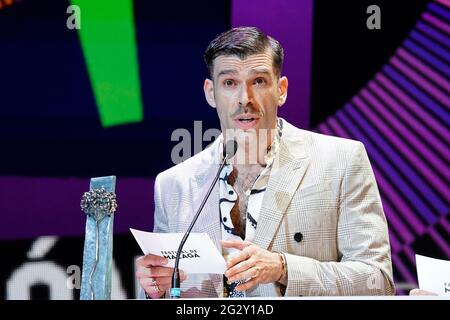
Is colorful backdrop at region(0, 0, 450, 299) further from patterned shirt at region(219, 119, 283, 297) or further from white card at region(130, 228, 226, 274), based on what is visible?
white card at region(130, 228, 226, 274)

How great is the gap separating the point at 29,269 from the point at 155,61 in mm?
1078

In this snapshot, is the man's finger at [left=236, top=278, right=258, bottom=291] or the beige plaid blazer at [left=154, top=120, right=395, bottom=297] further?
the beige plaid blazer at [left=154, top=120, right=395, bottom=297]

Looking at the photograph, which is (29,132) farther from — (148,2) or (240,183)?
(240,183)

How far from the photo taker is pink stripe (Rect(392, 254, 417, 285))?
3.43 meters

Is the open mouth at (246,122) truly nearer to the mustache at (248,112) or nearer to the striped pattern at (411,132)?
the mustache at (248,112)

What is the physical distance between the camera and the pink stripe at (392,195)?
3.42 m

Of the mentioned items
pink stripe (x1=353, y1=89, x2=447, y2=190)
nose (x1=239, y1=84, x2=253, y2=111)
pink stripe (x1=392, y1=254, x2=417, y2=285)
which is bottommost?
pink stripe (x1=392, y1=254, x2=417, y2=285)

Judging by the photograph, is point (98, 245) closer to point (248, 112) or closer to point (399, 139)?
point (248, 112)

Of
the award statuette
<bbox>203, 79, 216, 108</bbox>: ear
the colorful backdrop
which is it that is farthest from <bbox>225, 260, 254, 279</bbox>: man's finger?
the colorful backdrop

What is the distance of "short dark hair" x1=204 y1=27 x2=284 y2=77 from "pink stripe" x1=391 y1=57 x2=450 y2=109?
67 centimetres

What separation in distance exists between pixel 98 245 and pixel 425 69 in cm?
176

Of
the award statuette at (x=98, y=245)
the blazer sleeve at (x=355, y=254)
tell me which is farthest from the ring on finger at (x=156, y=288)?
the blazer sleeve at (x=355, y=254)

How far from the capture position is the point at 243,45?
9.85 ft

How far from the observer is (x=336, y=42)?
3547 millimetres
